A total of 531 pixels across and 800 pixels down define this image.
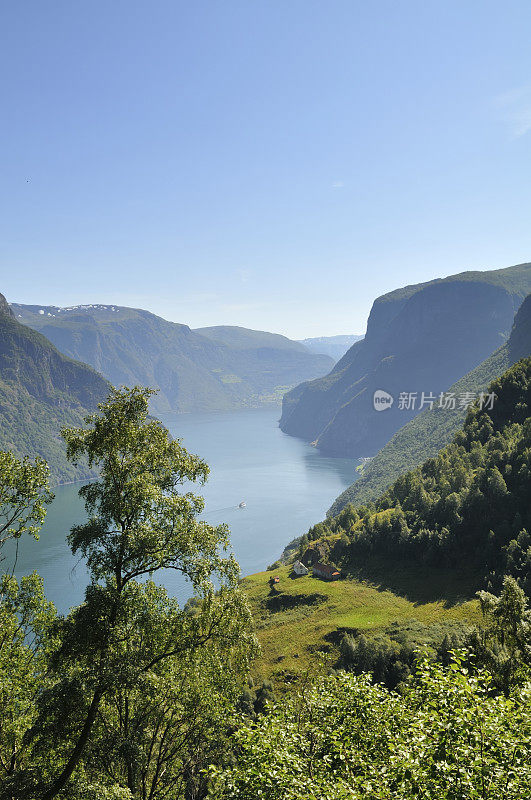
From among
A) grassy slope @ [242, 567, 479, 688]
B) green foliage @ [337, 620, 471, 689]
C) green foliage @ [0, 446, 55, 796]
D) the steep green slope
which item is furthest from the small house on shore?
green foliage @ [0, 446, 55, 796]

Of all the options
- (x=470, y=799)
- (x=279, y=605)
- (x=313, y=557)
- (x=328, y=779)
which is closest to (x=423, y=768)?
(x=470, y=799)

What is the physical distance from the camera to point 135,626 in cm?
1386

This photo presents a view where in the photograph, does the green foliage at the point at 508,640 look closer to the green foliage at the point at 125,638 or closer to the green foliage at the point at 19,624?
the green foliage at the point at 125,638

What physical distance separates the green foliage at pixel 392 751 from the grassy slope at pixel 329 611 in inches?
2184

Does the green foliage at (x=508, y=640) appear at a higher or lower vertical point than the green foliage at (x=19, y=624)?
lower

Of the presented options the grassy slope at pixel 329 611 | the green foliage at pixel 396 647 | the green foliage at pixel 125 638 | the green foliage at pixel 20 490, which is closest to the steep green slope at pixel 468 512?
the grassy slope at pixel 329 611

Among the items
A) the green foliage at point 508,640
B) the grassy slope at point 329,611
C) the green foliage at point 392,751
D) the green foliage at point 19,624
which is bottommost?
the grassy slope at point 329,611

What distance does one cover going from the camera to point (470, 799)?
1021 cm

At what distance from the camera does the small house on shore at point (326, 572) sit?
100650mm

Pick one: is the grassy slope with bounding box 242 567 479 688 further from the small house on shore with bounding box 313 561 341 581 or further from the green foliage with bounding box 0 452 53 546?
the green foliage with bounding box 0 452 53 546

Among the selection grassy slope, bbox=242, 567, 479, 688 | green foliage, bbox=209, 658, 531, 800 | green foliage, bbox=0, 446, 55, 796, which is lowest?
grassy slope, bbox=242, 567, 479, 688

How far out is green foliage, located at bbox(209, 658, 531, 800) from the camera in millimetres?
10727

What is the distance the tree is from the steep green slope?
72311mm

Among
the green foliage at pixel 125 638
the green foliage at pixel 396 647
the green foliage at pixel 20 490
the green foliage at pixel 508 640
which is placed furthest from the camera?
the green foliage at pixel 396 647
